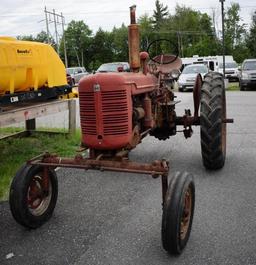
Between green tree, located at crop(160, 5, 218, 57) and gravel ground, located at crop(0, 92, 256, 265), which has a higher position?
green tree, located at crop(160, 5, 218, 57)

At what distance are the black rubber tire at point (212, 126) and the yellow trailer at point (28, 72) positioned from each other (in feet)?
10.2

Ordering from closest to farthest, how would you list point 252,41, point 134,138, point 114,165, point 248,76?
point 114,165, point 134,138, point 248,76, point 252,41

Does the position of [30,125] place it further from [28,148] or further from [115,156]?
[115,156]

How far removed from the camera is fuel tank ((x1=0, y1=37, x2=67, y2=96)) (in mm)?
7375

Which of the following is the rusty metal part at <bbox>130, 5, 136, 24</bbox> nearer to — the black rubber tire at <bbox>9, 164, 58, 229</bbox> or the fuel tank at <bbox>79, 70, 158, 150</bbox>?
the fuel tank at <bbox>79, 70, 158, 150</bbox>

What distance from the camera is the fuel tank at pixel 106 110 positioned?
181 inches

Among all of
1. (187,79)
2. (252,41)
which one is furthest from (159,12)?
(187,79)

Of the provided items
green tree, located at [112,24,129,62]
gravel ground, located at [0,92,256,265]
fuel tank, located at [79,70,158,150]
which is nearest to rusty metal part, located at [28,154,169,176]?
fuel tank, located at [79,70,158,150]

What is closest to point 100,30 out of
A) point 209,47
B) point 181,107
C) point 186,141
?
point 209,47

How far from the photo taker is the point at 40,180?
491cm

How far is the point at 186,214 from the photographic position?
13.9 ft

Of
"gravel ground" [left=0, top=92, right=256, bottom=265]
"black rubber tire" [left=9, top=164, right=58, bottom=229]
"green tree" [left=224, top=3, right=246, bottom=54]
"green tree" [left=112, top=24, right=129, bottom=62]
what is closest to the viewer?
"gravel ground" [left=0, top=92, right=256, bottom=265]

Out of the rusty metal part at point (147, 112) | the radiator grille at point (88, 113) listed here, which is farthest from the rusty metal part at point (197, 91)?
the radiator grille at point (88, 113)

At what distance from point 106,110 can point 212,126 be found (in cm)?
204
